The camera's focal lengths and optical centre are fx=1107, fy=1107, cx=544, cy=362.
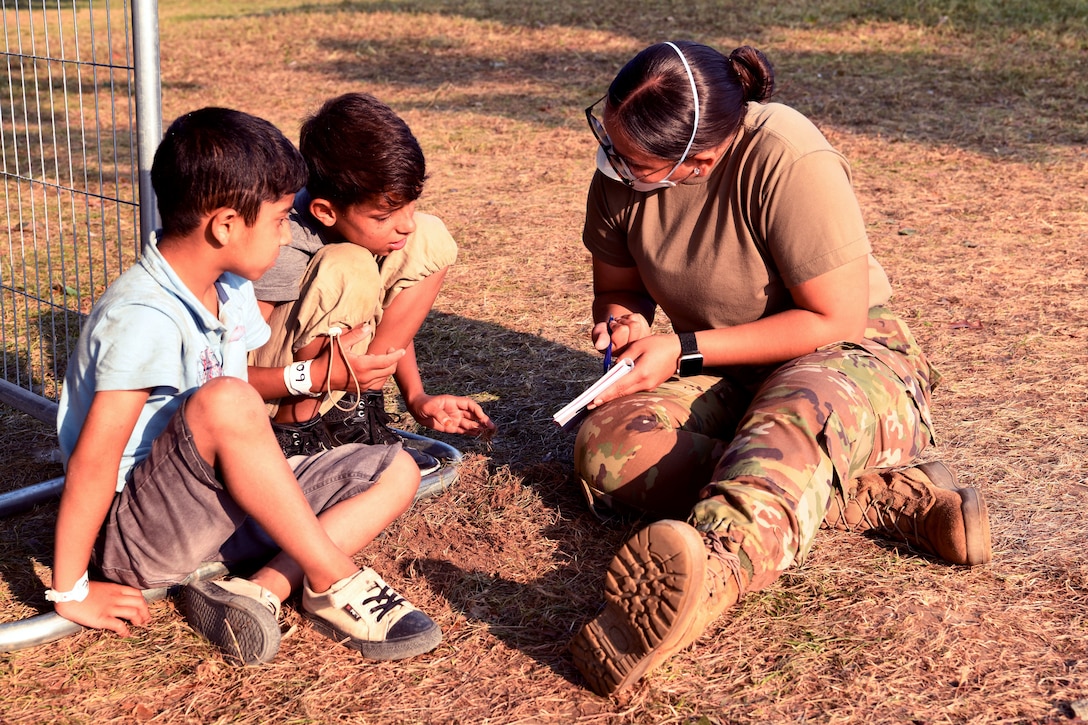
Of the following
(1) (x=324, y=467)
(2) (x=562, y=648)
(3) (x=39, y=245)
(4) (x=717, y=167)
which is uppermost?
(4) (x=717, y=167)

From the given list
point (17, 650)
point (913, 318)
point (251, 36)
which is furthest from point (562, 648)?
point (251, 36)

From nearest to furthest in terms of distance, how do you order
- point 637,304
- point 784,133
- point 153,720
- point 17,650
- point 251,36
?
point 153,720, point 17,650, point 784,133, point 637,304, point 251,36

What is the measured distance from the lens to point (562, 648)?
2398 mm

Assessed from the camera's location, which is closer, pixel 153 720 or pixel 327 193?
pixel 153 720

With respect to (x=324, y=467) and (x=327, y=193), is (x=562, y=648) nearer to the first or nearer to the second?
(x=324, y=467)

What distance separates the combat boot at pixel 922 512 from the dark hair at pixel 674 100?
37.7 inches

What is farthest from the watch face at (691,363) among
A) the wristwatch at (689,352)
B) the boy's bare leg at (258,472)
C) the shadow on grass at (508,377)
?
the boy's bare leg at (258,472)

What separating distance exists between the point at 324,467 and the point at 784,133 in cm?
144

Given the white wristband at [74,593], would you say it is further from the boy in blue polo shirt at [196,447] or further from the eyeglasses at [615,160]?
the eyeglasses at [615,160]

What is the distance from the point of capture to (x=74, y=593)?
2.31 meters

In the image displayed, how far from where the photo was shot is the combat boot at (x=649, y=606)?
208 centimetres

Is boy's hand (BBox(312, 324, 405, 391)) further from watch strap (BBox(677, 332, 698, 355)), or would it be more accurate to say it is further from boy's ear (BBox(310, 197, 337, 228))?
watch strap (BBox(677, 332, 698, 355))

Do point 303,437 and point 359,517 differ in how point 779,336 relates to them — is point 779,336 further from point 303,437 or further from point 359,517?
point 303,437

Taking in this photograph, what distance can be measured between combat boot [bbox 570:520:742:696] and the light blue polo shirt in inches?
39.0
